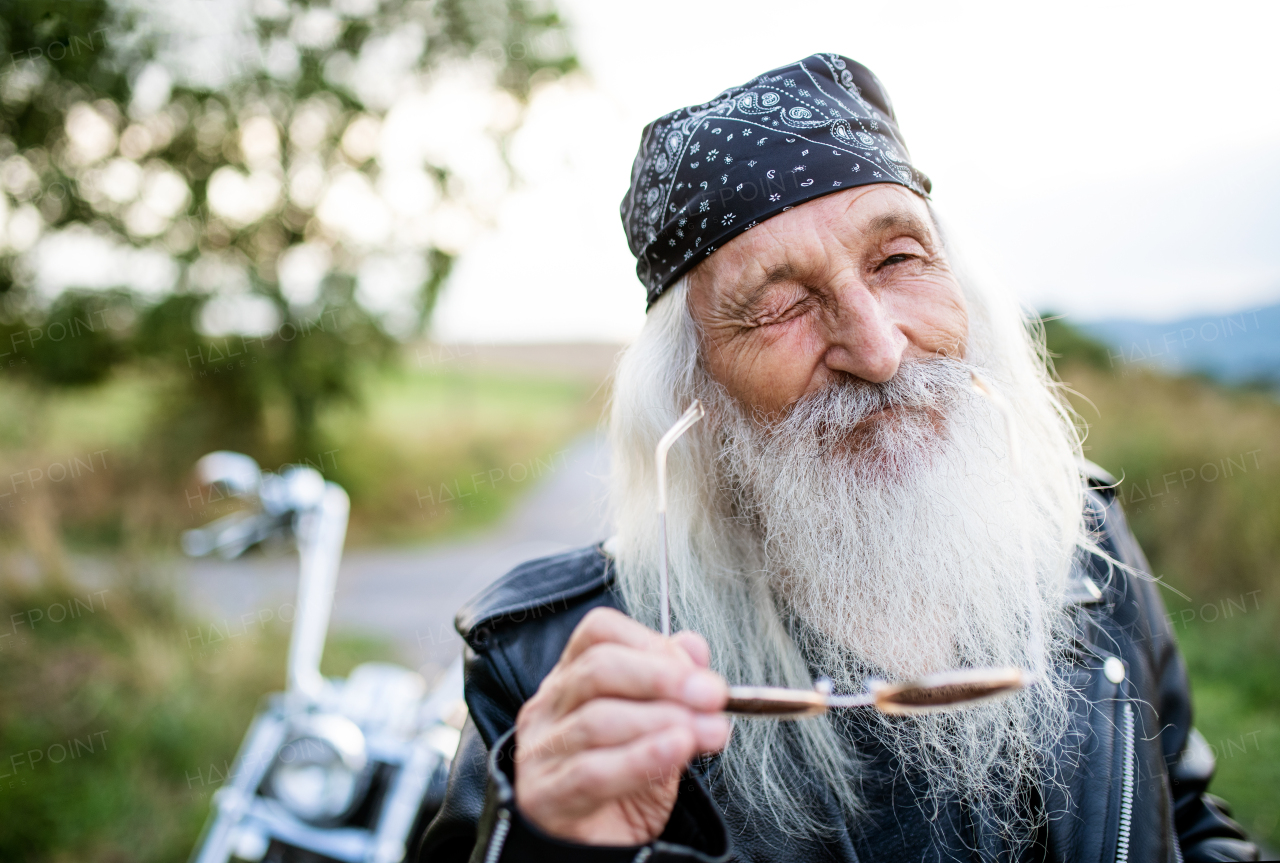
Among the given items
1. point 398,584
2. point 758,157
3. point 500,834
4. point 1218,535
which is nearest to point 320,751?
point 500,834

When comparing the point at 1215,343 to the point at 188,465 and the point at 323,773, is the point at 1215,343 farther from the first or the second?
the point at 188,465

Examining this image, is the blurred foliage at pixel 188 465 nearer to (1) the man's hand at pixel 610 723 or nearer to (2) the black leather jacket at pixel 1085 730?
(2) the black leather jacket at pixel 1085 730

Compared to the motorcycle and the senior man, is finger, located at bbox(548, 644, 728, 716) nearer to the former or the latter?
the senior man

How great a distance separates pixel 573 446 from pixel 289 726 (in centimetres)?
1561

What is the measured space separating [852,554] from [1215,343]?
234 inches

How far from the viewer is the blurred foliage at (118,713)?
4117mm

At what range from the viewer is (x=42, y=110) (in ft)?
29.1

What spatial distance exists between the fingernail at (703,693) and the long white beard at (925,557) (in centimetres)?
68

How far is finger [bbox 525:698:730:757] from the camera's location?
984mm

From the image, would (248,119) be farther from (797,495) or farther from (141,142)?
(797,495)

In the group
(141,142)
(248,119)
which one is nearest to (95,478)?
(141,142)

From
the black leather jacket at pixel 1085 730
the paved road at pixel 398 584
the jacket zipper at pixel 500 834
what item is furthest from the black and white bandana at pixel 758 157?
the paved road at pixel 398 584

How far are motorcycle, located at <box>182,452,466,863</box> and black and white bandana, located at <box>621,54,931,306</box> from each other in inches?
57.5

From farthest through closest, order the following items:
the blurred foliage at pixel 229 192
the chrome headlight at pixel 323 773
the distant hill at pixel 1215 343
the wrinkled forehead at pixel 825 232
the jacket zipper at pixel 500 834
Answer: the blurred foliage at pixel 229 192
the distant hill at pixel 1215 343
the chrome headlight at pixel 323 773
the wrinkled forehead at pixel 825 232
the jacket zipper at pixel 500 834
